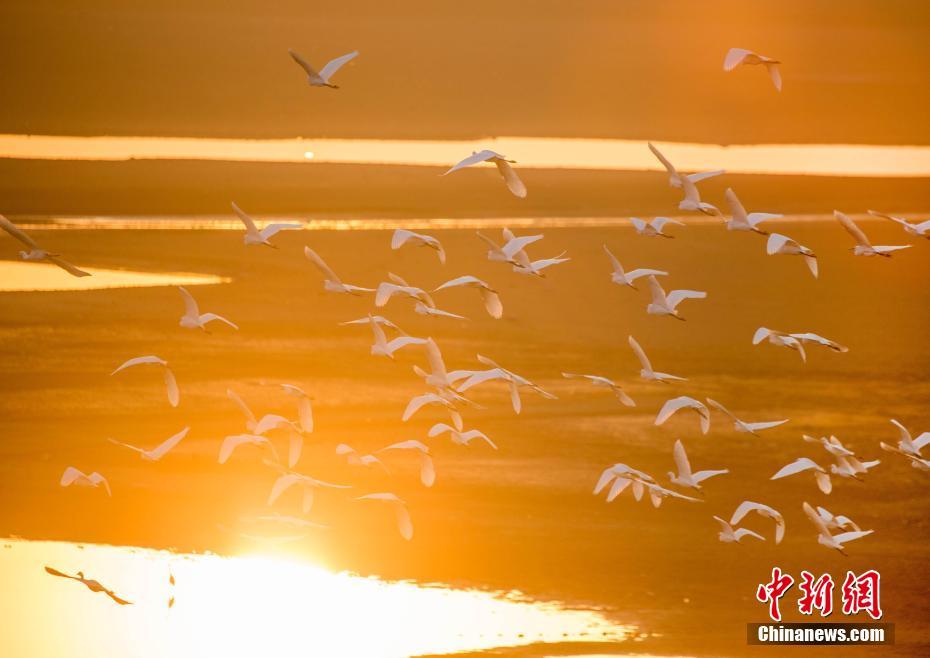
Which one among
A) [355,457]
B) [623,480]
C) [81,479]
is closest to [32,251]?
[81,479]

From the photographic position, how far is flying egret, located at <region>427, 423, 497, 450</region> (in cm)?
436

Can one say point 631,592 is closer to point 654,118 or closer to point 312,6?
point 654,118

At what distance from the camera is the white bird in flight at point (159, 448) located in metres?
4.33

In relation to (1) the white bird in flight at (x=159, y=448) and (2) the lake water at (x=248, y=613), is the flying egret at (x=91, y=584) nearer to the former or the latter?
(2) the lake water at (x=248, y=613)

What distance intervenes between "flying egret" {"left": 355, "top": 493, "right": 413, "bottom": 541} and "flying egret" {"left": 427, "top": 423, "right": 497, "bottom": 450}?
8.7 inches

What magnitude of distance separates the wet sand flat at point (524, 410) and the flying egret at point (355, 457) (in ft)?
0.14

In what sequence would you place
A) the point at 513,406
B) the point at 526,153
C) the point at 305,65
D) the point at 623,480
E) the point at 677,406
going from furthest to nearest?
the point at 526,153 → the point at 513,406 → the point at 623,480 → the point at 677,406 → the point at 305,65

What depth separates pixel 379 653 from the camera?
14.0 feet

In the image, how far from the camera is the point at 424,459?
4.45 metres

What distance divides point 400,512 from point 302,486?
1.08 feet

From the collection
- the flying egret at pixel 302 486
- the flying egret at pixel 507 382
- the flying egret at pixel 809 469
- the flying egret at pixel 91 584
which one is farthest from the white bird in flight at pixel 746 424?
the flying egret at pixel 91 584

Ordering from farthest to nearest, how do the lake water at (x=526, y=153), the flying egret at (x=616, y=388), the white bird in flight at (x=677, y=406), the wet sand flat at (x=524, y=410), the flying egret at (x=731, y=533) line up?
the lake water at (x=526, y=153) → the flying egret at (x=616, y=388) → the wet sand flat at (x=524, y=410) → the flying egret at (x=731, y=533) → the white bird in flight at (x=677, y=406)

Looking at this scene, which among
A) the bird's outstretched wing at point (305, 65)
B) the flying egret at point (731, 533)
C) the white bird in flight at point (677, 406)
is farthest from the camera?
the flying egret at point (731, 533)

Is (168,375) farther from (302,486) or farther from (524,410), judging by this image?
(524,410)
